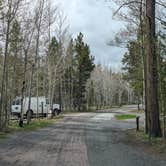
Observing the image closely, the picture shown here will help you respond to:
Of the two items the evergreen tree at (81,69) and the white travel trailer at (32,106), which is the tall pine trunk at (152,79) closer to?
the white travel trailer at (32,106)

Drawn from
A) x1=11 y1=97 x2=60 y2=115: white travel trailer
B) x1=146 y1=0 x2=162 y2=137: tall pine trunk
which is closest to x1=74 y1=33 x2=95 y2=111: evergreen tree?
x1=11 y1=97 x2=60 y2=115: white travel trailer

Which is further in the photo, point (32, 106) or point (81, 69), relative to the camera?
point (81, 69)

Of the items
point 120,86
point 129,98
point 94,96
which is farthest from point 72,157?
point 129,98

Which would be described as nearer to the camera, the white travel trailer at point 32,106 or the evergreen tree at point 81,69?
the white travel trailer at point 32,106

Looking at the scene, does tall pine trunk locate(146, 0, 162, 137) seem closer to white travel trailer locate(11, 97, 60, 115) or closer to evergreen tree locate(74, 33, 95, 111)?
white travel trailer locate(11, 97, 60, 115)

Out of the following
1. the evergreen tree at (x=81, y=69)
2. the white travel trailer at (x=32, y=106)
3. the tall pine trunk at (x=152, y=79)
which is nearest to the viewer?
the tall pine trunk at (x=152, y=79)

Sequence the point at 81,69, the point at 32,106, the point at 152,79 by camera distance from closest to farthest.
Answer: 1. the point at 152,79
2. the point at 32,106
3. the point at 81,69

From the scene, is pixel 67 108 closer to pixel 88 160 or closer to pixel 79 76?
pixel 79 76

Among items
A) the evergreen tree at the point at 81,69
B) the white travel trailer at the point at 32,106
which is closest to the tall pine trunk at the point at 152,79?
the white travel trailer at the point at 32,106

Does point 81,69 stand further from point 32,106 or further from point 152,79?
point 152,79

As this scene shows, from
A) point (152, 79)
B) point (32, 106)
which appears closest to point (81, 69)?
point (32, 106)

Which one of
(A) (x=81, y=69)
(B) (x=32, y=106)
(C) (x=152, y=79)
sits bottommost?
(B) (x=32, y=106)

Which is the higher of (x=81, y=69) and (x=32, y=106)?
(x=81, y=69)

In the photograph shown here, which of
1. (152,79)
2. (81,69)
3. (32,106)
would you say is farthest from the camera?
(81,69)
